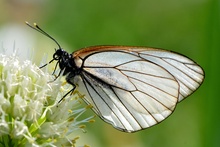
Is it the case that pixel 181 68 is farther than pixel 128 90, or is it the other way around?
pixel 128 90

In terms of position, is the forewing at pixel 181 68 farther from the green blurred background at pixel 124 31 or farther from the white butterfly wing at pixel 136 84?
the green blurred background at pixel 124 31

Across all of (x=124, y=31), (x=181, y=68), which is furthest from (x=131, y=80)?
(x=124, y=31)

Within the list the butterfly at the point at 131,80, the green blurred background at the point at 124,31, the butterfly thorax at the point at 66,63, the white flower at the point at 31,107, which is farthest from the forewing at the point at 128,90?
the green blurred background at the point at 124,31

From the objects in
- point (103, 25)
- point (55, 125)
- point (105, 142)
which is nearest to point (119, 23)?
point (103, 25)

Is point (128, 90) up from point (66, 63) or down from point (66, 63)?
down

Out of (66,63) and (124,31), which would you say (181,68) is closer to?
(66,63)

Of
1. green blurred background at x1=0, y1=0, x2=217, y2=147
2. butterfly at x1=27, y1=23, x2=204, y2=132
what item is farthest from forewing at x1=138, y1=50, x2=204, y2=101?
green blurred background at x1=0, y1=0, x2=217, y2=147
